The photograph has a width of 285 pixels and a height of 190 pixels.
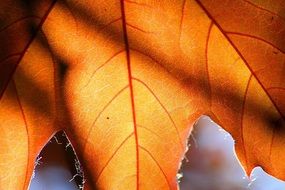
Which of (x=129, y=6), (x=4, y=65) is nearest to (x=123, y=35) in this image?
(x=129, y=6)

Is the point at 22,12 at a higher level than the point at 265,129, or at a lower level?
higher

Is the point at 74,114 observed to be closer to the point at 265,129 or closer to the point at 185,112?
the point at 185,112

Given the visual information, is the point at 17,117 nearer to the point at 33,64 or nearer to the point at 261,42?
the point at 33,64

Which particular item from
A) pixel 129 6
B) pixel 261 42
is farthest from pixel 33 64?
pixel 261 42

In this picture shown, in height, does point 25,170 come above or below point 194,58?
below

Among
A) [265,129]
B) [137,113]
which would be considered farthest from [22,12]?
[265,129]
